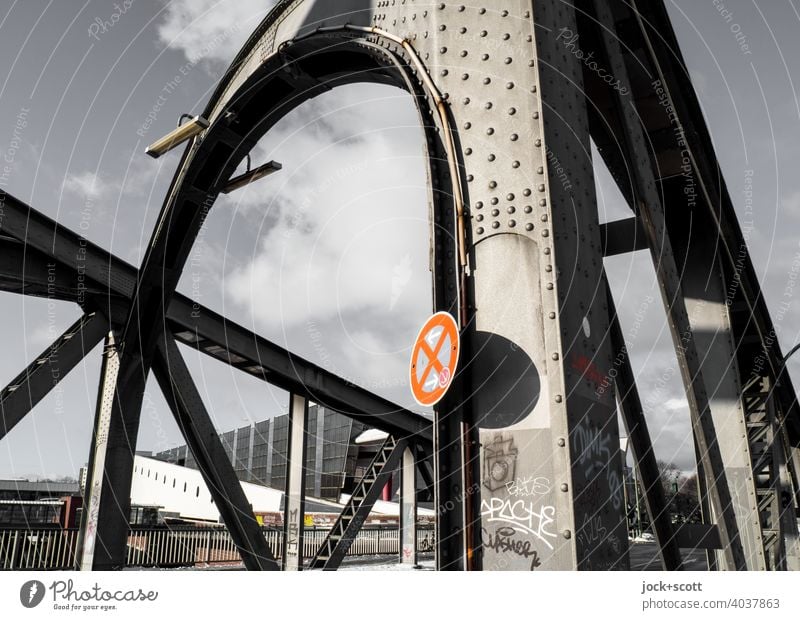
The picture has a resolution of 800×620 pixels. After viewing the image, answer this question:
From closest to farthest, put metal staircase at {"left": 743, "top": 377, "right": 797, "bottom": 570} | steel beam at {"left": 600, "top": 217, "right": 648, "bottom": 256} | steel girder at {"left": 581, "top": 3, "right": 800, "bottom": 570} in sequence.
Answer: steel beam at {"left": 600, "top": 217, "right": 648, "bottom": 256}, steel girder at {"left": 581, "top": 3, "right": 800, "bottom": 570}, metal staircase at {"left": 743, "top": 377, "right": 797, "bottom": 570}

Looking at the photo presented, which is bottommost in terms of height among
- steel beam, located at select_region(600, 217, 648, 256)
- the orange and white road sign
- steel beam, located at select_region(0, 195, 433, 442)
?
the orange and white road sign

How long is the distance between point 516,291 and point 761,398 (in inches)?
556

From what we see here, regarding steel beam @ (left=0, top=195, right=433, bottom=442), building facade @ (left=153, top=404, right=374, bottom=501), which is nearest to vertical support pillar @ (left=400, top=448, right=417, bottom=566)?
steel beam @ (left=0, top=195, right=433, bottom=442)

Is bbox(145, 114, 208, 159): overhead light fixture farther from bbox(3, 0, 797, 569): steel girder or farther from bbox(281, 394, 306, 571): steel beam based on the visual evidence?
bbox(281, 394, 306, 571): steel beam

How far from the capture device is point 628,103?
5.87 m

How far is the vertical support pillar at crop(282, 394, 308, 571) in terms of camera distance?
13.9m

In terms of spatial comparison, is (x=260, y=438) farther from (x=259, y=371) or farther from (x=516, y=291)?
(x=516, y=291)

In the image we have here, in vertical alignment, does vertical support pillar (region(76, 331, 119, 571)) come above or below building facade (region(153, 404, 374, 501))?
below

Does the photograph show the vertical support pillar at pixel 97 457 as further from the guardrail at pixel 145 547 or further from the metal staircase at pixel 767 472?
the metal staircase at pixel 767 472

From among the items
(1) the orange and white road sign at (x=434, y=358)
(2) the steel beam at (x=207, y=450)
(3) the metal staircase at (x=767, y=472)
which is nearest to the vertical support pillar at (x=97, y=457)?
(2) the steel beam at (x=207, y=450)

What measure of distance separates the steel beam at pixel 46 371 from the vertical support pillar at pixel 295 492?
221 inches

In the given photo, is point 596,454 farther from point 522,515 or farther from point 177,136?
point 177,136

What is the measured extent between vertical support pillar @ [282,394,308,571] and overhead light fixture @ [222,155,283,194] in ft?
21.9

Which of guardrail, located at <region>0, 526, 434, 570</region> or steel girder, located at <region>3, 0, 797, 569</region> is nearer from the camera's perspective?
steel girder, located at <region>3, 0, 797, 569</region>
